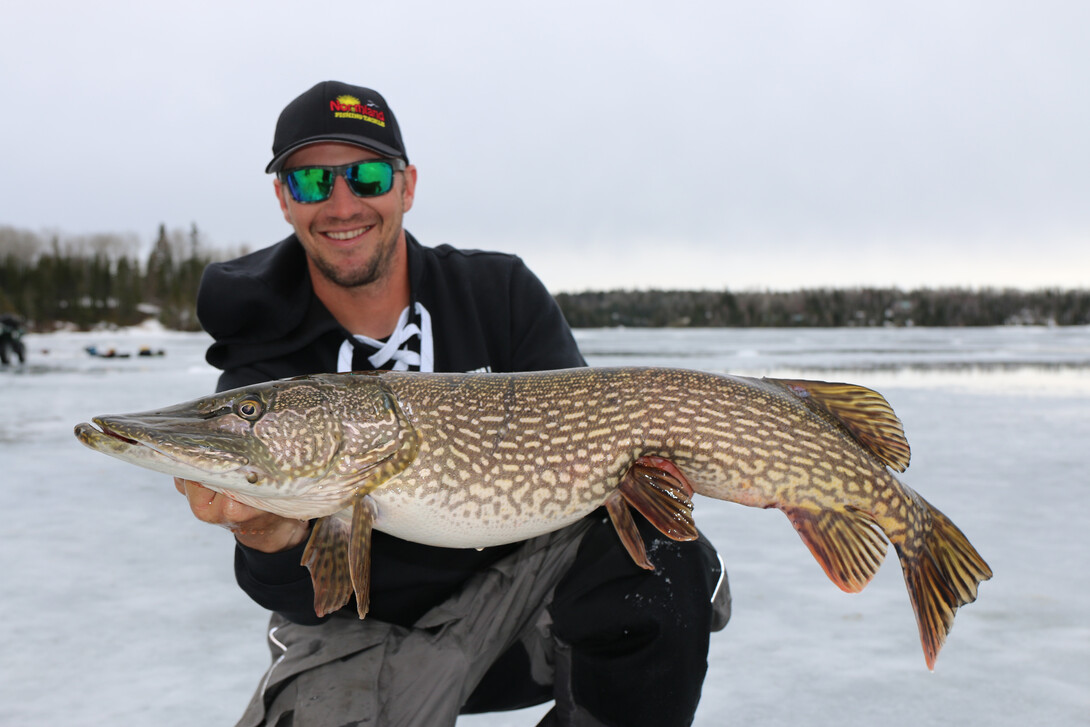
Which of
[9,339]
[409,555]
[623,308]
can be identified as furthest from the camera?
[623,308]

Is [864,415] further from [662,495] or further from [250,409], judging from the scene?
[250,409]

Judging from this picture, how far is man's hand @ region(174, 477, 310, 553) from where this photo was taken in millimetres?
1957

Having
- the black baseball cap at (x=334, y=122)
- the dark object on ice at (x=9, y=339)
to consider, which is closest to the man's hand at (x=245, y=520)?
the black baseball cap at (x=334, y=122)

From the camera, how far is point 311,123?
9.01 ft

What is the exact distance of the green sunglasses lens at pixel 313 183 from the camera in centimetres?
275

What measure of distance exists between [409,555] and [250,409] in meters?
0.71

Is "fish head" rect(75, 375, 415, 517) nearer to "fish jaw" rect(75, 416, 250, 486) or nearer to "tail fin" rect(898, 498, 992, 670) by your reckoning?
"fish jaw" rect(75, 416, 250, 486)

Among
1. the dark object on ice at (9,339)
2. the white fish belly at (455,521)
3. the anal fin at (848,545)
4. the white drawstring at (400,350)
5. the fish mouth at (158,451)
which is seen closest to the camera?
the fish mouth at (158,451)

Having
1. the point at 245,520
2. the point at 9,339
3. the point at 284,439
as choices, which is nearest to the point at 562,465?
the point at 284,439

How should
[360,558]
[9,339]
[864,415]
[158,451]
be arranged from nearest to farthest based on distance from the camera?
[158,451] < [360,558] < [864,415] < [9,339]

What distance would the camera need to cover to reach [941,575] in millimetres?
2037

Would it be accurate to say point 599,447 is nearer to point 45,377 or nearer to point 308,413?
point 308,413

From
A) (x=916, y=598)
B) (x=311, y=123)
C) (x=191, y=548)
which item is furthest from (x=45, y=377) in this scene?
(x=916, y=598)

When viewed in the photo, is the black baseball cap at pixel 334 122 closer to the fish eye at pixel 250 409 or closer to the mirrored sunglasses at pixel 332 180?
the mirrored sunglasses at pixel 332 180
